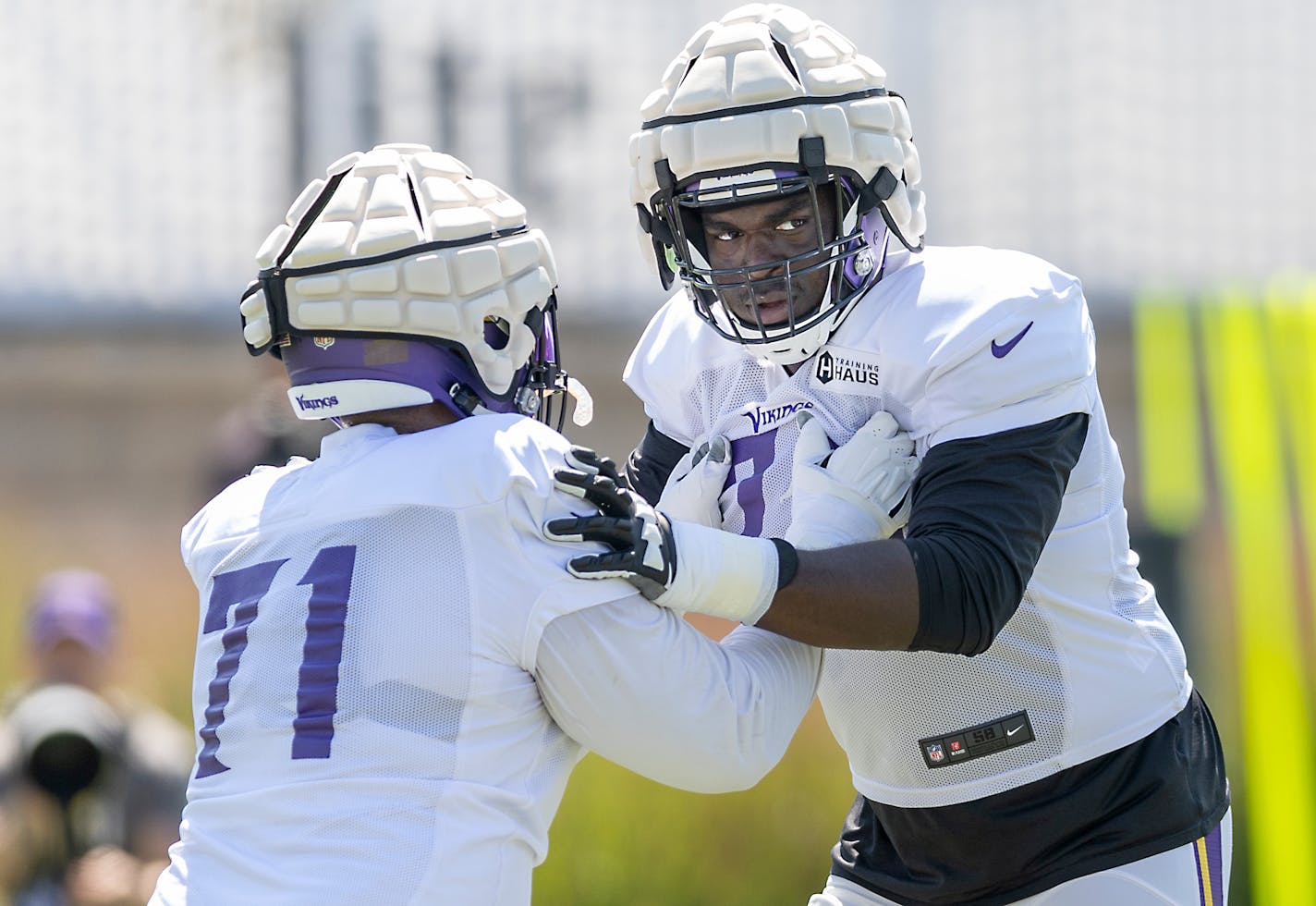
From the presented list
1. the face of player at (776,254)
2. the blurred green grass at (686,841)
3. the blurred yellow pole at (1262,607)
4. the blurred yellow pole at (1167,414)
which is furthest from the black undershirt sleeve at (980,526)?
the blurred yellow pole at (1167,414)

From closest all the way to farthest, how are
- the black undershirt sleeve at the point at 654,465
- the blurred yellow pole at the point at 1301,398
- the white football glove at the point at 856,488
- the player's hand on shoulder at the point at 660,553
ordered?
the player's hand on shoulder at the point at 660,553 → the white football glove at the point at 856,488 → the black undershirt sleeve at the point at 654,465 → the blurred yellow pole at the point at 1301,398

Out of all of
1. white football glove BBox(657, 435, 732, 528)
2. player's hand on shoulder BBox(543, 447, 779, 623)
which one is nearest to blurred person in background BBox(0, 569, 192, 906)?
white football glove BBox(657, 435, 732, 528)

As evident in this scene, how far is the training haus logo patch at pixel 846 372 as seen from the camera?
2.69 m

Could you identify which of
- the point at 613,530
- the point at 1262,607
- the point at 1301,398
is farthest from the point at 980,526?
the point at 1301,398

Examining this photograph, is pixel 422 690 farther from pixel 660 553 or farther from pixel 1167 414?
pixel 1167 414

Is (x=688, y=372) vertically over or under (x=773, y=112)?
under

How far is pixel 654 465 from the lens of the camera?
3.07 metres

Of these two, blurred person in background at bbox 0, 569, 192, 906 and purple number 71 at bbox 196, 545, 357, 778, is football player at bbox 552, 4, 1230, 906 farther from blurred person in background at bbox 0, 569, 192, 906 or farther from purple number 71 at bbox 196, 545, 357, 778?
blurred person in background at bbox 0, 569, 192, 906

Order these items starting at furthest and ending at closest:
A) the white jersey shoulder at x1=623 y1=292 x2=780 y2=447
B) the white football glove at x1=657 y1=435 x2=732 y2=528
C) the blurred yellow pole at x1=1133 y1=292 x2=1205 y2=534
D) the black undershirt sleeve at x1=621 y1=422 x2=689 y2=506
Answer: the blurred yellow pole at x1=1133 y1=292 x2=1205 y2=534 < the black undershirt sleeve at x1=621 y1=422 x2=689 y2=506 < the white jersey shoulder at x1=623 y1=292 x2=780 y2=447 < the white football glove at x1=657 y1=435 x2=732 y2=528

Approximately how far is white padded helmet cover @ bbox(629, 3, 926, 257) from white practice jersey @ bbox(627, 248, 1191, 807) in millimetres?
189

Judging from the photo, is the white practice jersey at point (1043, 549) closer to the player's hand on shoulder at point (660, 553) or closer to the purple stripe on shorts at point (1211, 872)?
the purple stripe on shorts at point (1211, 872)

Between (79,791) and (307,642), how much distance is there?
106 inches

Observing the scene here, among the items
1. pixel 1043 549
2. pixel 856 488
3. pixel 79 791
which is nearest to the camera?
pixel 856 488

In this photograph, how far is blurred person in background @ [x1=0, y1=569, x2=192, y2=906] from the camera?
14.7ft
